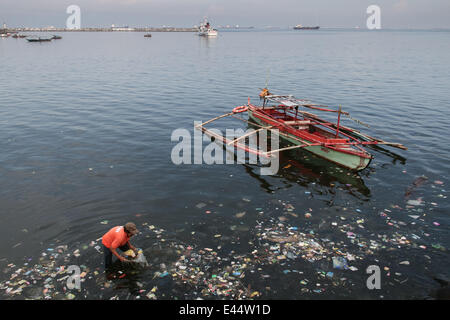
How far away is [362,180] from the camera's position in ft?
55.2

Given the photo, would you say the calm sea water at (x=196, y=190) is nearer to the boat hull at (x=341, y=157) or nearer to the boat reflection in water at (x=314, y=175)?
the boat reflection in water at (x=314, y=175)

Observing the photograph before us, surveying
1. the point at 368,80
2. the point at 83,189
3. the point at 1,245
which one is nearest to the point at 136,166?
the point at 83,189

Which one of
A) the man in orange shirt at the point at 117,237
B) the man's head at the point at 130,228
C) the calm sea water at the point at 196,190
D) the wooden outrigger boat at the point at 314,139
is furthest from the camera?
the wooden outrigger boat at the point at 314,139

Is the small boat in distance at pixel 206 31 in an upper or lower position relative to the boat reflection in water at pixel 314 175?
upper

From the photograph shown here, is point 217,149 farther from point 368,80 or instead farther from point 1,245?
point 368,80

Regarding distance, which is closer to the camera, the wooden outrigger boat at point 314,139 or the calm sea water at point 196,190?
the calm sea water at point 196,190

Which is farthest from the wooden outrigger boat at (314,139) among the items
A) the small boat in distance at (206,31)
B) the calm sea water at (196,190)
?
the small boat in distance at (206,31)

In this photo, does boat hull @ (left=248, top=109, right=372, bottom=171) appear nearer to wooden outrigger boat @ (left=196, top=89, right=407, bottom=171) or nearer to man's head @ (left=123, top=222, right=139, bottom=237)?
wooden outrigger boat @ (left=196, top=89, right=407, bottom=171)

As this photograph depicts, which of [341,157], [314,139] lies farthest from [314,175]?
[314,139]

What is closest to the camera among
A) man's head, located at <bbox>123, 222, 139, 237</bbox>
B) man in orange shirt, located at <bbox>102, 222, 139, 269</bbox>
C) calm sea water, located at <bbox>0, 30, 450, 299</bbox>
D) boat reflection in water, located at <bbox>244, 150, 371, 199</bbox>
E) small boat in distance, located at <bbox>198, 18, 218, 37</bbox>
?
man's head, located at <bbox>123, 222, 139, 237</bbox>

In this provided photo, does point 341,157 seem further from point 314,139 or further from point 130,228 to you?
point 130,228

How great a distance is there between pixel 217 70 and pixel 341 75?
2311 centimetres

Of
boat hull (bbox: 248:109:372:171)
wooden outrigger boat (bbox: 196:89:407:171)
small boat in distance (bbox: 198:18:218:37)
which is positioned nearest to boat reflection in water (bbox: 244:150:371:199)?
boat hull (bbox: 248:109:372:171)

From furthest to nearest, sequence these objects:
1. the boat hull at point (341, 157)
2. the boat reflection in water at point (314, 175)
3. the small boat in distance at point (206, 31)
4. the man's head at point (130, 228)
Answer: the small boat in distance at point (206, 31), the boat hull at point (341, 157), the boat reflection in water at point (314, 175), the man's head at point (130, 228)
